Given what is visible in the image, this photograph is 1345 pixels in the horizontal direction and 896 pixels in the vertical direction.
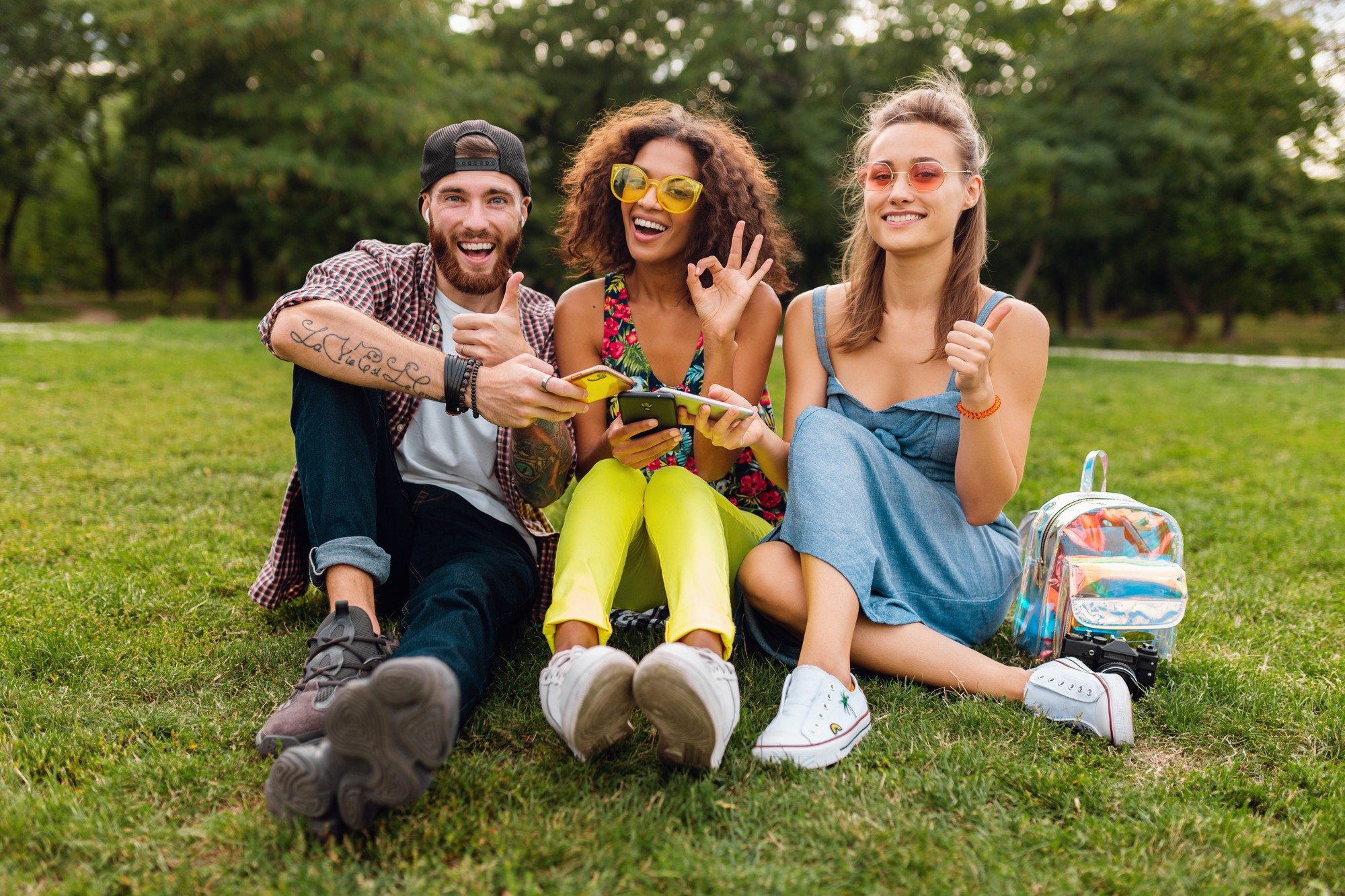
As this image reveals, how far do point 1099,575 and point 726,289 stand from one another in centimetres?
148

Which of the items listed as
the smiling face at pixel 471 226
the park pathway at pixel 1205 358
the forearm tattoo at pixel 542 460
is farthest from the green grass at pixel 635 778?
the park pathway at pixel 1205 358

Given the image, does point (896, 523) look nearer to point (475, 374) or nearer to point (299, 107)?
point (475, 374)

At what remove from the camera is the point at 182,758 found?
2.16 m

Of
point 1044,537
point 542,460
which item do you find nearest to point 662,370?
point 542,460

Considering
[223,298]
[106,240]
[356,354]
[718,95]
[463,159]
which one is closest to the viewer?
[356,354]

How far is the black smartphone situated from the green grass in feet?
2.63

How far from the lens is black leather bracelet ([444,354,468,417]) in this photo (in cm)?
265

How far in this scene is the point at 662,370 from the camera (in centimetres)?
335

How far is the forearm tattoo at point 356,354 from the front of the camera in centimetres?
255

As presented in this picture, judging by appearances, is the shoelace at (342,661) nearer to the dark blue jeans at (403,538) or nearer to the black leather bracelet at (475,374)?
the dark blue jeans at (403,538)

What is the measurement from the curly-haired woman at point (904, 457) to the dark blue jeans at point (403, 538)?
29.1 inches

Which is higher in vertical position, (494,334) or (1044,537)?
(494,334)

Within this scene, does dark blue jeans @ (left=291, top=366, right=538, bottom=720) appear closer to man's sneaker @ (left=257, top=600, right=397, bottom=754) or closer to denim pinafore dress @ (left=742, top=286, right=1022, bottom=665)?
man's sneaker @ (left=257, top=600, right=397, bottom=754)

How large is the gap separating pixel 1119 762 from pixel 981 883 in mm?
712
